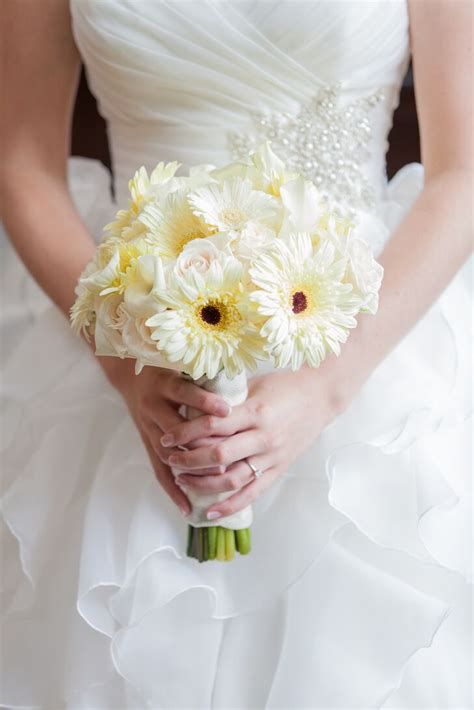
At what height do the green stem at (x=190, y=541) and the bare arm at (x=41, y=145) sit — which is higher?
the bare arm at (x=41, y=145)

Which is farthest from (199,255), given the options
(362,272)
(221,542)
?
(221,542)

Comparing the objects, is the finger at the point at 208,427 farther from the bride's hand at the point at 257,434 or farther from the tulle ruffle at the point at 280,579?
the tulle ruffle at the point at 280,579

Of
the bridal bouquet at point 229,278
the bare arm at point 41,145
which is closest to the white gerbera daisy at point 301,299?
the bridal bouquet at point 229,278

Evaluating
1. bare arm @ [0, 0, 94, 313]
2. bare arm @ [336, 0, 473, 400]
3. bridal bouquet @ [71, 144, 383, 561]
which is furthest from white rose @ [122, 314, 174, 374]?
bare arm @ [0, 0, 94, 313]

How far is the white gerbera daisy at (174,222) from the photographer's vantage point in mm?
721

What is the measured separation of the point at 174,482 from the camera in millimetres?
920

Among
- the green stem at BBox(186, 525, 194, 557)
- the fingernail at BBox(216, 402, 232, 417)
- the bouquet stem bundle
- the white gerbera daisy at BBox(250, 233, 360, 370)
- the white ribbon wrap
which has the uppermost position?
the white gerbera daisy at BBox(250, 233, 360, 370)

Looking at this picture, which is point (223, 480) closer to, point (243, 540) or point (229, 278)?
point (243, 540)

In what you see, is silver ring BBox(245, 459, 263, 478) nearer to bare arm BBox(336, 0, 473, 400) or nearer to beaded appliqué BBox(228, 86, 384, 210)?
bare arm BBox(336, 0, 473, 400)

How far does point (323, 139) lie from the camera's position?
1.11m

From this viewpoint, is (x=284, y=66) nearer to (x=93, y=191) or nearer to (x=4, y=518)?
(x=93, y=191)

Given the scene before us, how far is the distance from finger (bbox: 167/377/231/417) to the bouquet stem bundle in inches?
5.8

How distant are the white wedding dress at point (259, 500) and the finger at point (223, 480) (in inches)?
3.5

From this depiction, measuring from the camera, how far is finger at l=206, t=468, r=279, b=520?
88 centimetres
